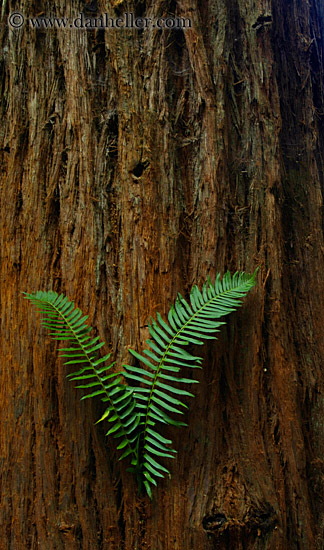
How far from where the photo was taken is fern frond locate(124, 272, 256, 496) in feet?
5.60

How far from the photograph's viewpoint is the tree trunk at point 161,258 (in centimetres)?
180

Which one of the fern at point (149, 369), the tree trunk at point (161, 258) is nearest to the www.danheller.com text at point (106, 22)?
the tree trunk at point (161, 258)

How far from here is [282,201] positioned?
2.19 meters

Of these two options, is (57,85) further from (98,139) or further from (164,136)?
(164,136)

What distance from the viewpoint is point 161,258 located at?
193cm

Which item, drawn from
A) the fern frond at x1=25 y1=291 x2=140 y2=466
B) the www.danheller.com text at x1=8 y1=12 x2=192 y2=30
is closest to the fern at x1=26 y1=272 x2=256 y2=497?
the fern frond at x1=25 y1=291 x2=140 y2=466

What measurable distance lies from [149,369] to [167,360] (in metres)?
0.15

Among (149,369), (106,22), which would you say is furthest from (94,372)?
(106,22)

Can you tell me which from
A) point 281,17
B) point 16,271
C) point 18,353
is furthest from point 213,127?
point 18,353

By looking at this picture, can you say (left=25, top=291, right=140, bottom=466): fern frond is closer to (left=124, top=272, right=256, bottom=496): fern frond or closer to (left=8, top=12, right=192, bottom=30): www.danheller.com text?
(left=124, top=272, right=256, bottom=496): fern frond

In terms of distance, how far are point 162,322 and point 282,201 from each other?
920 mm

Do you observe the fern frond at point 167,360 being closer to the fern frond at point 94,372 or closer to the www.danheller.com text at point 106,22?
the fern frond at point 94,372

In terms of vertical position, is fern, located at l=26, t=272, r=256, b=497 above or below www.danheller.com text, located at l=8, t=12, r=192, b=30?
below

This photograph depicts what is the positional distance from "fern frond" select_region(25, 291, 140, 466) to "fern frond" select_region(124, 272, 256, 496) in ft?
0.16
